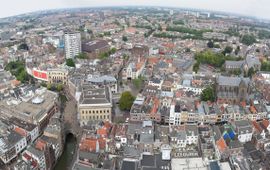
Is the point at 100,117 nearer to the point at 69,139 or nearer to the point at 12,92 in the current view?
the point at 69,139

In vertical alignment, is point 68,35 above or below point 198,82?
above

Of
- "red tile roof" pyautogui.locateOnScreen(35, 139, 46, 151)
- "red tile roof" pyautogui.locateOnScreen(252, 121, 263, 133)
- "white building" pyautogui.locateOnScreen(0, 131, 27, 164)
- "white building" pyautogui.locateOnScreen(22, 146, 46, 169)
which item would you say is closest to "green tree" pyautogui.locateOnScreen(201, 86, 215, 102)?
"red tile roof" pyautogui.locateOnScreen(252, 121, 263, 133)

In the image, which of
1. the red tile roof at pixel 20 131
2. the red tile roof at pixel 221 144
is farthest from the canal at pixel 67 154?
the red tile roof at pixel 221 144

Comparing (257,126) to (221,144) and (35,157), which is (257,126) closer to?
(221,144)

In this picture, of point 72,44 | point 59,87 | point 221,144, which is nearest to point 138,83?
point 59,87

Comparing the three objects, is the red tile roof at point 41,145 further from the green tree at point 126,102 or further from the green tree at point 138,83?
the green tree at point 138,83

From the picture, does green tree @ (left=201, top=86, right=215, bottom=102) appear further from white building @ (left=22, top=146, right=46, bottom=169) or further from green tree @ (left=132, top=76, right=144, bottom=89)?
white building @ (left=22, top=146, right=46, bottom=169)

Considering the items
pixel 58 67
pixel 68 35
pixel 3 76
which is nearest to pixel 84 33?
pixel 68 35
